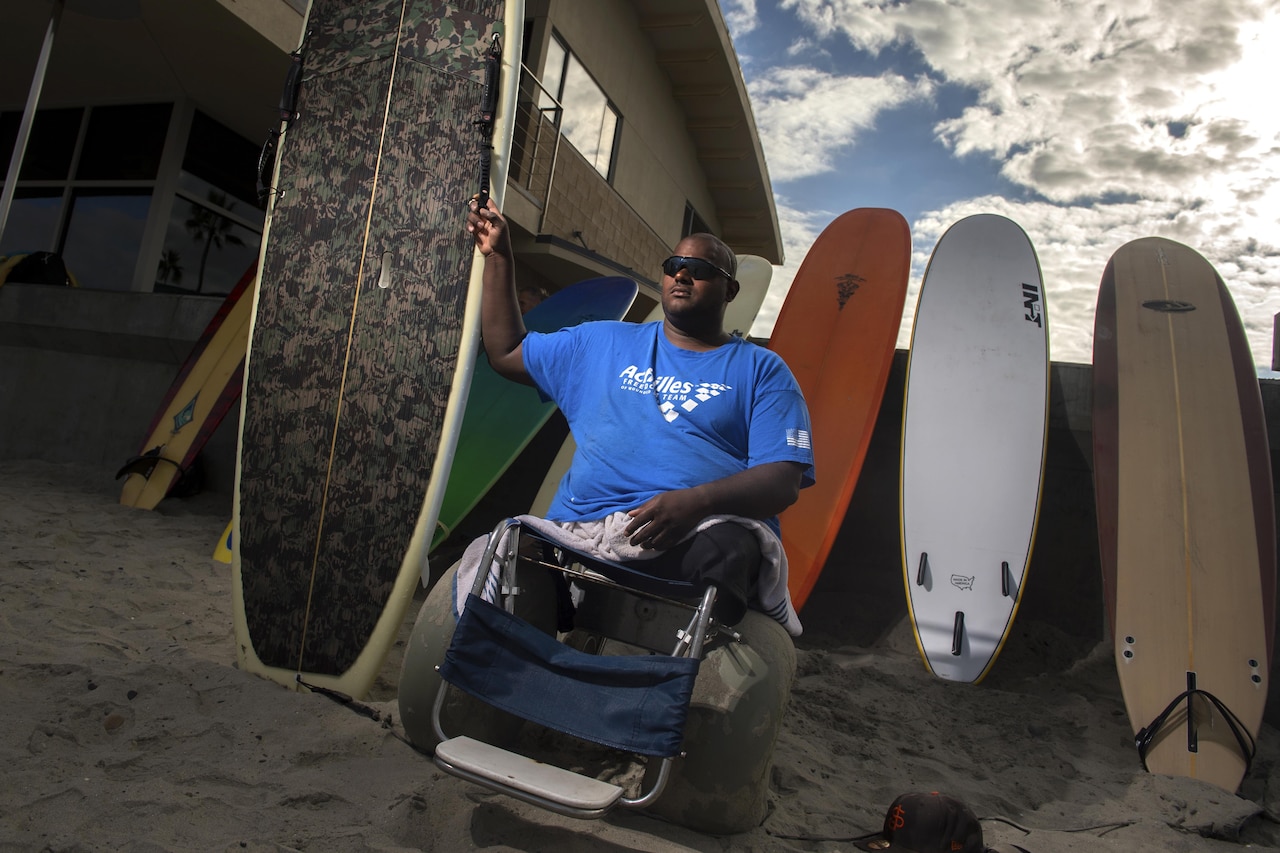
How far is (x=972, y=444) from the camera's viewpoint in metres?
3.70

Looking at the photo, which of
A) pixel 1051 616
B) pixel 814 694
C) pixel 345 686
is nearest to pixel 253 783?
pixel 345 686

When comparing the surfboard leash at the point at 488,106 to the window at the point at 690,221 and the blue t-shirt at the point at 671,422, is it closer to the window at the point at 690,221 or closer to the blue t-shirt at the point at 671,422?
the blue t-shirt at the point at 671,422

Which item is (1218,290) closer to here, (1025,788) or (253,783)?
(1025,788)

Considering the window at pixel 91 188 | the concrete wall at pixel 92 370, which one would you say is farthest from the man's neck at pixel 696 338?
the window at pixel 91 188

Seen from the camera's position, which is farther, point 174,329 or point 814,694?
point 174,329

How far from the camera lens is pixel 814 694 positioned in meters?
2.72

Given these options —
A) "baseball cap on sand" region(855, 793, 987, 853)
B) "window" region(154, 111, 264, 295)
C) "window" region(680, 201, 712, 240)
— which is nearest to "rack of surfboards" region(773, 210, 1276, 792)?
"baseball cap on sand" region(855, 793, 987, 853)

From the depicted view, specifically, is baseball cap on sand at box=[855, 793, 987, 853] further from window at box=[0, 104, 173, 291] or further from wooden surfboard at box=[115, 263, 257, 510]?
window at box=[0, 104, 173, 291]

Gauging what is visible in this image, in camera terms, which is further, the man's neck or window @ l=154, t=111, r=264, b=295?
window @ l=154, t=111, r=264, b=295

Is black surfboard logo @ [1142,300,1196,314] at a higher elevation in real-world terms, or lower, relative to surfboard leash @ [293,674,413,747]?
higher

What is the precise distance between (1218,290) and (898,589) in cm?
208

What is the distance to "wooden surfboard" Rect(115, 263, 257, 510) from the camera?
13.4ft

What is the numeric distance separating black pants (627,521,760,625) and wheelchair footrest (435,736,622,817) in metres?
0.40

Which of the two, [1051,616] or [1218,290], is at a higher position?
[1218,290]
